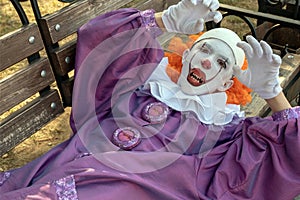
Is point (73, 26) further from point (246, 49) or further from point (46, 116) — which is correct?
point (246, 49)

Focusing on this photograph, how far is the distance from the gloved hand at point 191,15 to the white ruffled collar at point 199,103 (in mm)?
247

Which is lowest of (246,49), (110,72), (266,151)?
(266,151)

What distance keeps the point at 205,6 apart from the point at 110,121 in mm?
620

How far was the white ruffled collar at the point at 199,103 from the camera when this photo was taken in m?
1.98

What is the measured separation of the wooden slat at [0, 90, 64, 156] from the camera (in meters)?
1.92

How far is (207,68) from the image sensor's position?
1.87 m

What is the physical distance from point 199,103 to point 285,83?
756mm

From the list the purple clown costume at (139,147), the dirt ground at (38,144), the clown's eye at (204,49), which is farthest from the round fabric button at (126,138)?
the dirt ground at (38,144)

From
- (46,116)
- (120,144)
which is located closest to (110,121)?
(120,144)

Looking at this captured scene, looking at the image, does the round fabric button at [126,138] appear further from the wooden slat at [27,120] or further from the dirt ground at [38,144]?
the dirt ground at [38,144]

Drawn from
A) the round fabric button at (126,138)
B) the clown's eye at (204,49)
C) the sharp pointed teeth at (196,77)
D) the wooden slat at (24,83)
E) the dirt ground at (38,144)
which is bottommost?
the dirt ground at (38,144)

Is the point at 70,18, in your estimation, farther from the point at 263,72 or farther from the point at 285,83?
the point at 285,83

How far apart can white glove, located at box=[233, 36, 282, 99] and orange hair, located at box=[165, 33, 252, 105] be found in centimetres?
15

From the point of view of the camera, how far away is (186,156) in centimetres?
185
